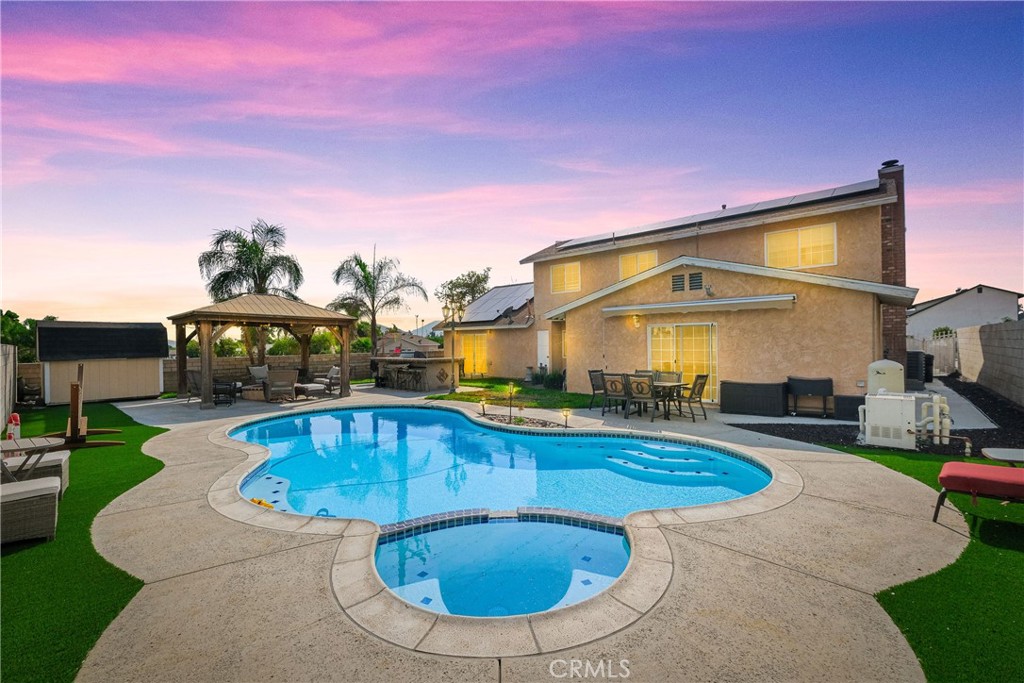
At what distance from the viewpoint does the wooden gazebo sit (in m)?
15.2

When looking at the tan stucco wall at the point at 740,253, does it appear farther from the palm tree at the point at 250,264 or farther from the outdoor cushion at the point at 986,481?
the palm tree at the point at 250,264

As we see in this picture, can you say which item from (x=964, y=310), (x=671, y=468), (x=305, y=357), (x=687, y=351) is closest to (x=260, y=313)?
(x=305, y=357)

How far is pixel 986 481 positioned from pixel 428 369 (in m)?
17.3

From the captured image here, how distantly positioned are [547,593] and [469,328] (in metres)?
21.4

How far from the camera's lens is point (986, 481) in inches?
179

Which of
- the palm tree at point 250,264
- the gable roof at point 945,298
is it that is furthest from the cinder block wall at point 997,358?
the palm tree at point 250,264

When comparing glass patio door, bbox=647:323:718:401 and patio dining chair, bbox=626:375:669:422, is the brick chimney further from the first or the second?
patio dining chair, bbox=626:375:669:422

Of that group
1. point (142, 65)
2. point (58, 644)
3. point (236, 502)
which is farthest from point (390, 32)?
point (58, 644)

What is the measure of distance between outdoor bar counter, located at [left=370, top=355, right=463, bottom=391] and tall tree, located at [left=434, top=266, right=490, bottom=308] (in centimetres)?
2072

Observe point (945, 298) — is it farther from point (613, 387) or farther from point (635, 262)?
point (613, 387)

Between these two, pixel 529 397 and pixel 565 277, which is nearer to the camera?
pixel 529 397

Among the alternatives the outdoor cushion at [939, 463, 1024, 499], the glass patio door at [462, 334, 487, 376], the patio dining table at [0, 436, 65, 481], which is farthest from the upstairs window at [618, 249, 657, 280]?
the patio dining table at [0, 436, 65, 481]

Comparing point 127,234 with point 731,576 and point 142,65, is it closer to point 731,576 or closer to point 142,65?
point 142,65

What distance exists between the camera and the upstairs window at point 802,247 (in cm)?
1475
